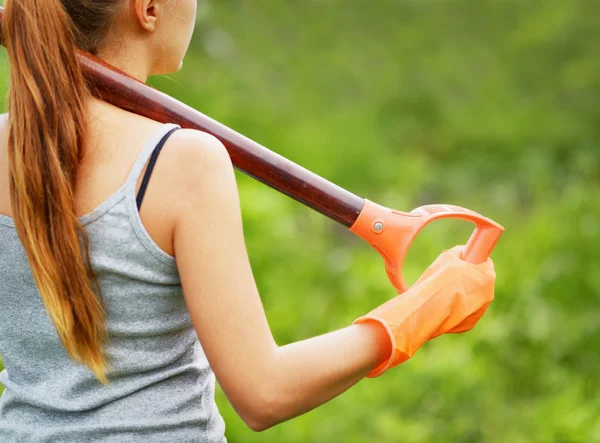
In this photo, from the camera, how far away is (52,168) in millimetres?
1118

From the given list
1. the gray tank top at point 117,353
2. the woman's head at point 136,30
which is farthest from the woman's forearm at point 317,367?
the woman's head at point 136,30

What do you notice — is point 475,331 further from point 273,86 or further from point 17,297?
point 273,86

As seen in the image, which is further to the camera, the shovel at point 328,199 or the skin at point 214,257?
the shovel at point 328,199

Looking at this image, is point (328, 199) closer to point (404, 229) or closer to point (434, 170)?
point (404, 229)

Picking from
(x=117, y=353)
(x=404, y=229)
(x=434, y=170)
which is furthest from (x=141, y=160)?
(x=434, y=170)

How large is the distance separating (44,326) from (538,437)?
2.35 metres

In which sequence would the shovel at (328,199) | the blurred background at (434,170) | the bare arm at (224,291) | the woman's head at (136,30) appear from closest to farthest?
1. the bare arm at (224,291)
2. the woman's head at (136,30)
3. the shovel at (328,199)
4. the blurred background at (434,170)

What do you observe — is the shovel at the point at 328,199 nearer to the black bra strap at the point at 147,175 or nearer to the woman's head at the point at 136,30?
the woman's head at the point at 136,30

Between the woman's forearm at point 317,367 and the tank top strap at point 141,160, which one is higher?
the tank top strap at point 141,160

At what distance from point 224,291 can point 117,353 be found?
0.18 meters

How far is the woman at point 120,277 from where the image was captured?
1.11 meters

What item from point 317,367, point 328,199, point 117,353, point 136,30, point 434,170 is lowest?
point 434,170

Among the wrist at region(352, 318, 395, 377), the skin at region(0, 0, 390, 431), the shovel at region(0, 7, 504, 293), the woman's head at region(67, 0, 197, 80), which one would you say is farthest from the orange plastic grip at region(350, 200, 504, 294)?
the woman's head at region(67, 0, 197, 80)

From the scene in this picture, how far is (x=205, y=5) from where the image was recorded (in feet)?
21.9
